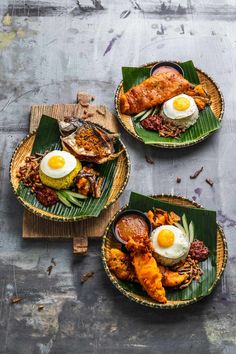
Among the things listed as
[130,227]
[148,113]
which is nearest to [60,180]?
[130,227]

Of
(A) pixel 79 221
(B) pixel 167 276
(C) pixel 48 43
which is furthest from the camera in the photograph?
(C) pixel 48 43

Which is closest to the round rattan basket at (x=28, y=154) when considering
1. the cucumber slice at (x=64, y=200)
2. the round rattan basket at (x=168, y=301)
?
the cucumber slice at (x=64, y=200)

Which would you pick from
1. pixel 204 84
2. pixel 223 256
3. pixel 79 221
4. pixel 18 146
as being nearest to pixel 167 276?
pixel 223 256

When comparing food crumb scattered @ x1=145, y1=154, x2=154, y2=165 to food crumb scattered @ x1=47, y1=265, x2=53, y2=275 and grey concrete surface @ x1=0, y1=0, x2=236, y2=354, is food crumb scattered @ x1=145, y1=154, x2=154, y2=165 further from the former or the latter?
food crumb scattered @ x1=47, y1=265, x2=53, y2=275

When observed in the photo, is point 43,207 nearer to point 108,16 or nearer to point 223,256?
point 223,256

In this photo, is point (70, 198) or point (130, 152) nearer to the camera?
point (70, 198)

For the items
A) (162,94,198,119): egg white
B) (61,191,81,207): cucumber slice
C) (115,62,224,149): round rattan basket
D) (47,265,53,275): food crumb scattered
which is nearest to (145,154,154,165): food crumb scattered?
(115,62,224,149): round rattan basket

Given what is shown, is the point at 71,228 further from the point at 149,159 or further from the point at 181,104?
the point at 181,104
